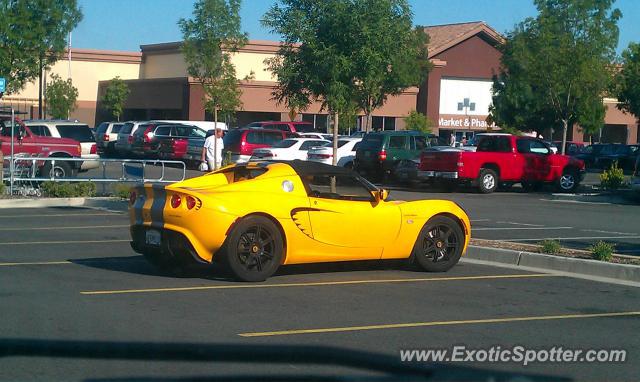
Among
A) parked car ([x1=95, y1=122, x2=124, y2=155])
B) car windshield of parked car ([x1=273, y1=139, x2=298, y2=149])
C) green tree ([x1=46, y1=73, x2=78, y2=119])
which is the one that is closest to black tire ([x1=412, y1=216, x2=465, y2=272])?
car windshield of parked car ([x1=273, y1=139, x2=298, y2=149])

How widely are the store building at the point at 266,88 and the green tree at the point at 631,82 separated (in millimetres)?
9040

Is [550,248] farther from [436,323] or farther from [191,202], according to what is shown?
[191,202]

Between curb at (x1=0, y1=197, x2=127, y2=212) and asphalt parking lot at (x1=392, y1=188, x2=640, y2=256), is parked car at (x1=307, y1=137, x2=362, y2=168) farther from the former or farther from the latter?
curb at (x1=0, y1=197, x2=127, y2=212)

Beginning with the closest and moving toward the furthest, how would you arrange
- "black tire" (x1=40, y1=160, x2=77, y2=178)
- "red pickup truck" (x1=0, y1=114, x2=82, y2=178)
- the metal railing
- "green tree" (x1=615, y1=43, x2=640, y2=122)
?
1. the metal railing
2. "black tire" (x1=40, y1=160, x2=77, y2=178)
3. "red pickup truck" (x1=0, y1=114, x2=82, y2=178)
4. "green tree" (x1=615, y1=43, x2=640, y2=122)

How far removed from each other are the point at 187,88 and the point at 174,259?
46.9 metres

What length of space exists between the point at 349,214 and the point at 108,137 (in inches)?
1473

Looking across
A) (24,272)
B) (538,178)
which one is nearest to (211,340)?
(24,272)

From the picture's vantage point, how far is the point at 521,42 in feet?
137

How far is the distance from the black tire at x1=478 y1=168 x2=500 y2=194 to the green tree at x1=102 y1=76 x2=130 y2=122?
130 ft

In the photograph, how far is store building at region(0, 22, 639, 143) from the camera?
59000 mm

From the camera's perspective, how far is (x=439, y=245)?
40.1ft

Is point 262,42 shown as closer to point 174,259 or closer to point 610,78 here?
point 610,78

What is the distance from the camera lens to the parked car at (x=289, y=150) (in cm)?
3231

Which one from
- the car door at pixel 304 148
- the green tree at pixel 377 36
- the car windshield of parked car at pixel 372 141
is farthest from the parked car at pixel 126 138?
the green tree at pixel 377 36
